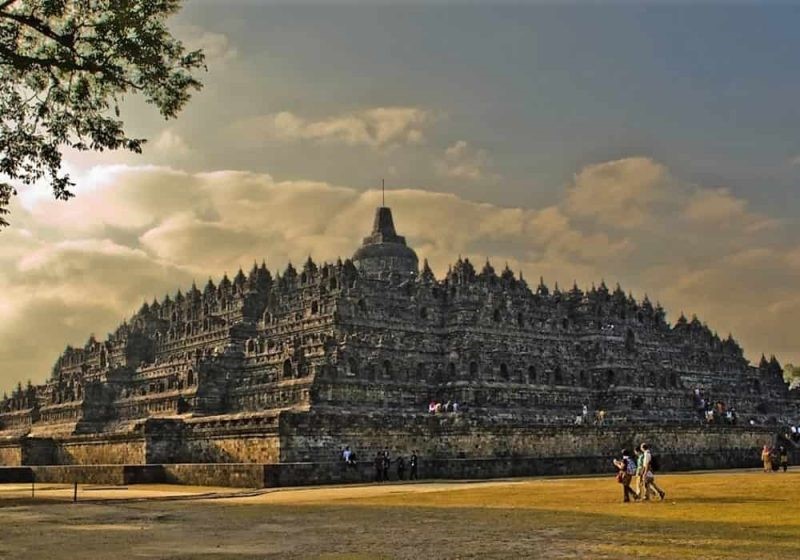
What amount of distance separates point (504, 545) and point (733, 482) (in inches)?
776

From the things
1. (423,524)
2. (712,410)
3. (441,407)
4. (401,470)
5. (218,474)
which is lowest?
(423,524)

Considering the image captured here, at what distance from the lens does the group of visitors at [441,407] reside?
62719mm

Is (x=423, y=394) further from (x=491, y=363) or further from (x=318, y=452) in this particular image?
(x=318, y=452)

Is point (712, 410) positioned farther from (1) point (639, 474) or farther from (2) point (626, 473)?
(2) point (626, 473)

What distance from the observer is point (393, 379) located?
66000 millimetres

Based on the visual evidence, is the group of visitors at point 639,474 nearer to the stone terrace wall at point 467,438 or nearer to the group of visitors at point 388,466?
the group of visitors at point 388,466

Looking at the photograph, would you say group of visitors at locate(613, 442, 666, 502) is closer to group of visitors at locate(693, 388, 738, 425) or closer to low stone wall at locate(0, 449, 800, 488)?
low stone wall at locate(0, 449, 800, 488)

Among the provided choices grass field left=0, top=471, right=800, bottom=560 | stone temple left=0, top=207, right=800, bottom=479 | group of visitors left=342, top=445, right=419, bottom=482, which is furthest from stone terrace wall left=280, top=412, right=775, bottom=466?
grass field left=0, top=471, right=800, bottom=560

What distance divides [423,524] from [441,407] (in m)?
42.3

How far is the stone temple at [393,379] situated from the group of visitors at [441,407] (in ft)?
2.96

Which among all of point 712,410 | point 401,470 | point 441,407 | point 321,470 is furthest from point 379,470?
point 712,410

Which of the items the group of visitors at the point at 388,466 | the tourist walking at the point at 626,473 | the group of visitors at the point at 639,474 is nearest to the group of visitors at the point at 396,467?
the group of visitors at the point at 388,466

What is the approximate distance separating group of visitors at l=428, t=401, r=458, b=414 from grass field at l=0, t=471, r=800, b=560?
89.2ft

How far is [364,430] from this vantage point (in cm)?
4900
